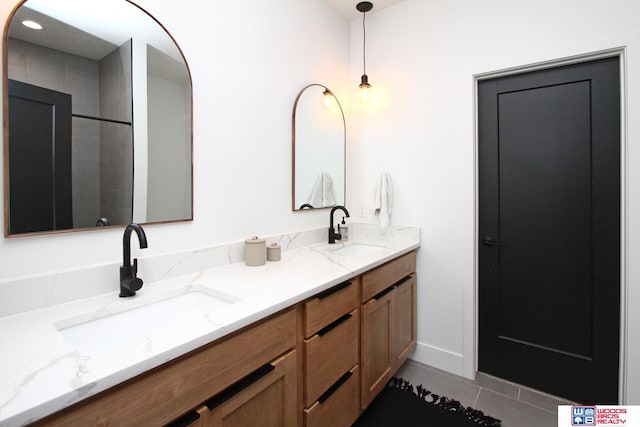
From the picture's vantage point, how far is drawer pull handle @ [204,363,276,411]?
2.98 feet

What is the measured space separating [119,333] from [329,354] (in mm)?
822

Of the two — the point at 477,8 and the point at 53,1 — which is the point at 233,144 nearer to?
the point at 53,1

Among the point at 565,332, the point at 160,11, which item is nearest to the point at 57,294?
the point at 160,11

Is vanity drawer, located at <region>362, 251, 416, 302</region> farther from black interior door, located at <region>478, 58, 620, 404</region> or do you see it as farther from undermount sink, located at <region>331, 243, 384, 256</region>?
black interior door, located at <region>478, 58, 620, 404</region>

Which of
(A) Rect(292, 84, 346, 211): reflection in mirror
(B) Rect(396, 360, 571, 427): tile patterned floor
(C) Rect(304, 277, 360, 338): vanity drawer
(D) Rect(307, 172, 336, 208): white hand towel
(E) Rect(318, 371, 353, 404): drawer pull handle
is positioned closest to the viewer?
(C) Rect(304, 277, 360, 338): vanity drawer

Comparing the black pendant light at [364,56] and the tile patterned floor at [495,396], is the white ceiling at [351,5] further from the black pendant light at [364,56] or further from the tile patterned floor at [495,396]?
the tile patterned floor at [495,396]

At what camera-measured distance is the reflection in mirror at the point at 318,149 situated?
212cm

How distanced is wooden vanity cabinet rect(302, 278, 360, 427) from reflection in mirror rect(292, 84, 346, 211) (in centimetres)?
82

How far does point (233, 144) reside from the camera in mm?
1682

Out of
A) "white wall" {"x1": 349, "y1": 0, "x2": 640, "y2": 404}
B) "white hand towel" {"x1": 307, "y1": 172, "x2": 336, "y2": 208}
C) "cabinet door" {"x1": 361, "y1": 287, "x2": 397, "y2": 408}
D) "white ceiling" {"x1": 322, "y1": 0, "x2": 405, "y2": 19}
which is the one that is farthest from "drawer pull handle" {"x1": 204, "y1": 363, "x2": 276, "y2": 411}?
"white ceiling" {"x1": 322, "y1": 0, "x2": 405, "y2": 19}

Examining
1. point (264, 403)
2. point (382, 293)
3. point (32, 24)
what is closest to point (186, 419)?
point (264, 403)

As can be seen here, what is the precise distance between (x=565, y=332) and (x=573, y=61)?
1.60 meters

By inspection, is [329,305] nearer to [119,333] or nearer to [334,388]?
[334,388]

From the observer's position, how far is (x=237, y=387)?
0.98 metres
